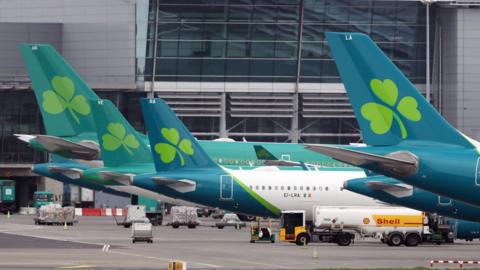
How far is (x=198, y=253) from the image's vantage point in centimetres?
5816

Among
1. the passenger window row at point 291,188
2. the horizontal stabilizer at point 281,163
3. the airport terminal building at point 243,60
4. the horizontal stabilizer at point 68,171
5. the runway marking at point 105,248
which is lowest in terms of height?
the runway marking at point 105,248

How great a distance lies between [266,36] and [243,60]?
3.68 metres

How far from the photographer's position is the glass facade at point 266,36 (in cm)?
13862

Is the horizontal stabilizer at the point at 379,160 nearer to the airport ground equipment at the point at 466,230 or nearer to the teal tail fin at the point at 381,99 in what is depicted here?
the teal tail fin at the point at 381,99

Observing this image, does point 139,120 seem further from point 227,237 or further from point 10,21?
point 227,237

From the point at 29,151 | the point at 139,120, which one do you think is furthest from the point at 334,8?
the point at 29,151

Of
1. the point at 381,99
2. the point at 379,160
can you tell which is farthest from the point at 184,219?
the point at 379,160

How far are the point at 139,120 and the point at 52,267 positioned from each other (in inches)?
3788

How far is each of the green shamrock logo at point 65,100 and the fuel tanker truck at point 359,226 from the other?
2924 cm

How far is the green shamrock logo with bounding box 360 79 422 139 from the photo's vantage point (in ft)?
159

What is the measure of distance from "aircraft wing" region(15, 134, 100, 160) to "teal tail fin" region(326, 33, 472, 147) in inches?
1736

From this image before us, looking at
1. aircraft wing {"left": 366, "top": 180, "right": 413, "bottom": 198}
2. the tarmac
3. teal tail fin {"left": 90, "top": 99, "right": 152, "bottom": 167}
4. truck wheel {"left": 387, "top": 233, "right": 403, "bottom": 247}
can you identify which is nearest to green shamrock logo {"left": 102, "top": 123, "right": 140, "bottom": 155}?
teal tail fin {"left": 90, "top": 99, "right": 152, "bottom": 167}

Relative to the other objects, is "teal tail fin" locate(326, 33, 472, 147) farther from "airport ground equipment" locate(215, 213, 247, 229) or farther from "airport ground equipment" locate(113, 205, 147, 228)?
"airport ground equipment" locate(215, 213, 247, 229)

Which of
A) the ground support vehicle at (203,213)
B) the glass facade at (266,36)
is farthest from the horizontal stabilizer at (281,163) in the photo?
the glass facade at (266,36)
